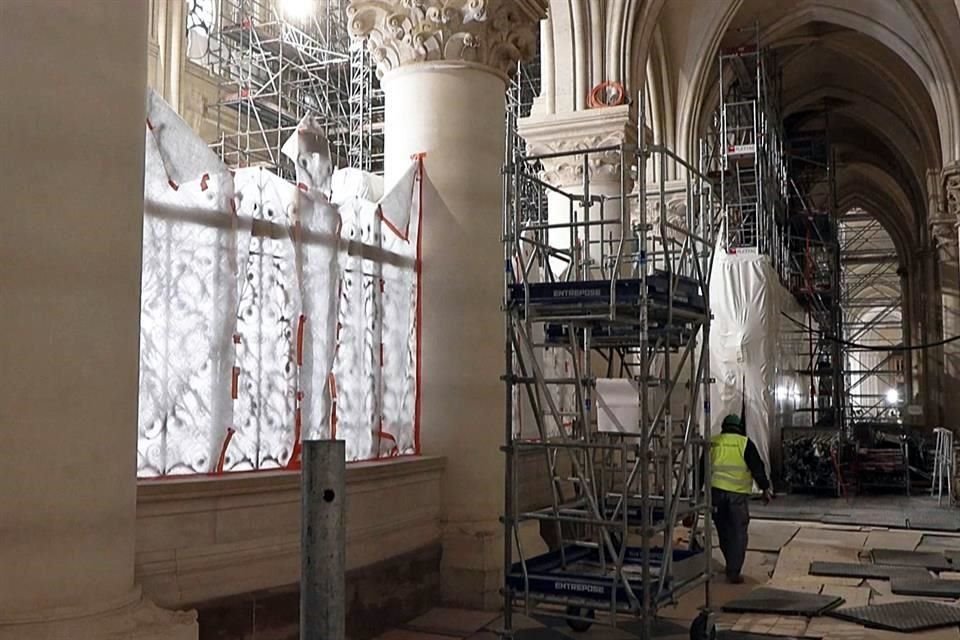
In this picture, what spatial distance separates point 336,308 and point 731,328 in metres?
9.63

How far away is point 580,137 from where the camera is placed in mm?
10695

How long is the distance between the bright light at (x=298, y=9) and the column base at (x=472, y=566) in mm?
14178

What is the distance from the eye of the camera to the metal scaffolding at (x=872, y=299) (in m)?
32.8

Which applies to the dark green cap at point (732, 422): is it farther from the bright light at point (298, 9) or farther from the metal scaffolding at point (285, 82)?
the bright light at point (298, 9)

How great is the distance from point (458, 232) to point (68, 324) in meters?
3.53

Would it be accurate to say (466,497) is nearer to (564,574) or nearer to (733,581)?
(564,574)

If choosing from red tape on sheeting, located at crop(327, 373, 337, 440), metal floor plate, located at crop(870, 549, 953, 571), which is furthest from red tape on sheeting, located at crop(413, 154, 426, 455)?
metal floor plate, located at crop(870, 549, 953, 571)

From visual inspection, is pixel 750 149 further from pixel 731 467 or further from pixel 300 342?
pixel 300 342

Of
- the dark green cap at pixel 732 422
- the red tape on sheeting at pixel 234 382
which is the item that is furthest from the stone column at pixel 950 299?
the red tape on sheeting at pixel 234 382

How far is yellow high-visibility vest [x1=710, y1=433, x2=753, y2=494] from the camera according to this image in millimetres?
7863

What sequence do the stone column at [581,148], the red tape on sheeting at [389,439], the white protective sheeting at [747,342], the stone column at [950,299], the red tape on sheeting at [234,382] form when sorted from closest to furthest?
the red tape on sheeting at [234,382] < the red tape on sheeting at [389,439] < the stone column at [581,148] < the white protective sheeting at [747,342] < the stone column at [950,299]

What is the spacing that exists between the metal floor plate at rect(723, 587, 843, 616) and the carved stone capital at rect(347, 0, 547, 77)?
3991 millimetres

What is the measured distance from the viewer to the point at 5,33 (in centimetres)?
346

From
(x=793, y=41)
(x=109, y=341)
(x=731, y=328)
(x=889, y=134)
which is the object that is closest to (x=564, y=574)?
(x=109, y=341)
